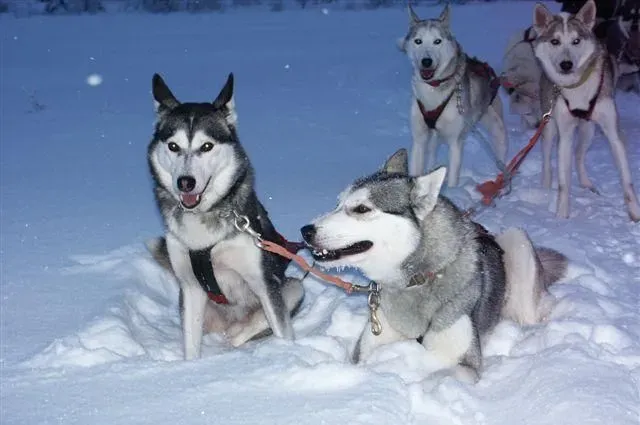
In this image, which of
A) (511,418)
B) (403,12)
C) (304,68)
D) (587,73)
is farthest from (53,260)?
(403,12)

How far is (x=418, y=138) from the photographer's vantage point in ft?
18.7

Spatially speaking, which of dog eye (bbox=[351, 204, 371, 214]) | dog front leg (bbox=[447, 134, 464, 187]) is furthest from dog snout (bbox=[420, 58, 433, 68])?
dog eye (bbox=[351, 204, 371, 214])

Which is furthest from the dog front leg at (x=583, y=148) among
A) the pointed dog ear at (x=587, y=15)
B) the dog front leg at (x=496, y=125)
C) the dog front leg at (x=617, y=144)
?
the pointed dog ear at (x=587, y=15)

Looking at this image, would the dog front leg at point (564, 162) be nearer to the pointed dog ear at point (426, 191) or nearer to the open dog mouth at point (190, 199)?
the pointed dog ear at point (426, 191)

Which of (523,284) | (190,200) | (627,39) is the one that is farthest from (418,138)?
(627,39)

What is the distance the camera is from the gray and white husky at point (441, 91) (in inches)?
219

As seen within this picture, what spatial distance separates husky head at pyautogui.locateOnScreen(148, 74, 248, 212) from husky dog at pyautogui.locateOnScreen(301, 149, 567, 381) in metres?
0.60

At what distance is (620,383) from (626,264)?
1.67 meters

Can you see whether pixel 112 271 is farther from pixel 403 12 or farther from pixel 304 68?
pixel 403 12

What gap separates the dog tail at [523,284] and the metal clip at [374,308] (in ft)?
2.31

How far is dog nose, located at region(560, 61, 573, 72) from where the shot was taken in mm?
4988

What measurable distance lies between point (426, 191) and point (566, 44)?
2.85m

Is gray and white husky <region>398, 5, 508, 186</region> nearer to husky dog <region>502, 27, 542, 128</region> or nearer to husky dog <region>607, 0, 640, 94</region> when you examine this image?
husky dog <region>502, 27, 542, 128</region>

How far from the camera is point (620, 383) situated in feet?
8.83
